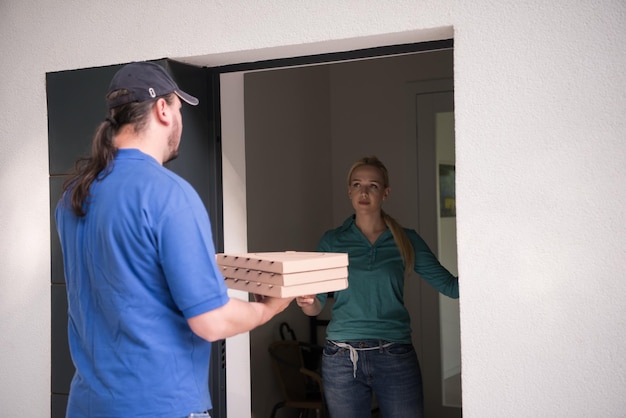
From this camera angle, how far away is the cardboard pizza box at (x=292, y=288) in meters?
2.11

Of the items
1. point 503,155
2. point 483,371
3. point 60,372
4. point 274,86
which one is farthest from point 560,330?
point 274,86

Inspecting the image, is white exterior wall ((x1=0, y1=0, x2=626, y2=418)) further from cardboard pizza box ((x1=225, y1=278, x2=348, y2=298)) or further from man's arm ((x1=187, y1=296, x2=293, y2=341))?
man's arm ((x1=187, y1=296, x2=293, y2=341))

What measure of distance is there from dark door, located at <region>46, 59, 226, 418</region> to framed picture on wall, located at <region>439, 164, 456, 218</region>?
241cm

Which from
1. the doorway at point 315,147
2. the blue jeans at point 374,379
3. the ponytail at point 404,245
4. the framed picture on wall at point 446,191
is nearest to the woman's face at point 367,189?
the ponytail at point 404,245

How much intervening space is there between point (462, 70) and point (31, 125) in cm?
213

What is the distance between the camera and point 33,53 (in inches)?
137

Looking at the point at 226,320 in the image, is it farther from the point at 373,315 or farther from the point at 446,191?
the point at 446,191

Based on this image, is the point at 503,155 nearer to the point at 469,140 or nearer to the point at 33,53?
the point at 469,140

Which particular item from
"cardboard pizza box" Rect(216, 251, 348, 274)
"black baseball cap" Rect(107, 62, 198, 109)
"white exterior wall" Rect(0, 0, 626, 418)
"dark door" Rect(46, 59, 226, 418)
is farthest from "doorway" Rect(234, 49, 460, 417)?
"black baseball cap" Rect(107, 62, 198, 109)

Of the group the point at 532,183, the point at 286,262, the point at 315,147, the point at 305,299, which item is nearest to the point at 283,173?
the point at 315,147

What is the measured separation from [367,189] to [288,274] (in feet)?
4.44

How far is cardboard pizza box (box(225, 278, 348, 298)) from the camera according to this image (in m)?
2.11

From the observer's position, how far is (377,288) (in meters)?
3.26

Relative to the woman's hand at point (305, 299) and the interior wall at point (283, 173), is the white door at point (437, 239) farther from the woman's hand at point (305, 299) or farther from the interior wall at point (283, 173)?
the woman's hand at point (305, 299)
